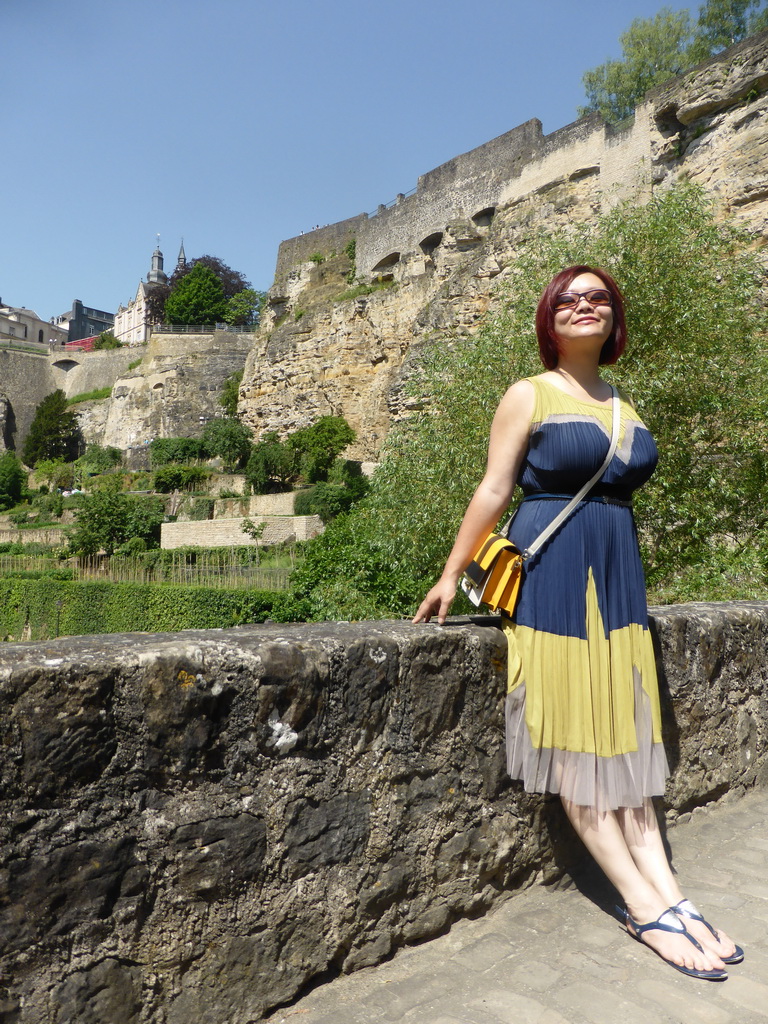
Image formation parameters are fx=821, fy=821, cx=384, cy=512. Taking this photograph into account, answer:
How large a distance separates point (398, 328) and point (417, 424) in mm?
27252

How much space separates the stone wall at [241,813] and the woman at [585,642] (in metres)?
0.15

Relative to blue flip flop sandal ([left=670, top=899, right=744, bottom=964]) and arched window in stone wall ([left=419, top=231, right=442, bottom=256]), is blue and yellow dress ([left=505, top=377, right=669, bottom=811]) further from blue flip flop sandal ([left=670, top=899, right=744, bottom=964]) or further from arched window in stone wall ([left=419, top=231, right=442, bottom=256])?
arched window in stone wall ([left=419, top=231, right=442, bottom=256])

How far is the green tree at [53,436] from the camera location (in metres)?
57.4

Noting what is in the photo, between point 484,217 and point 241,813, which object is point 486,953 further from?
point 484,217

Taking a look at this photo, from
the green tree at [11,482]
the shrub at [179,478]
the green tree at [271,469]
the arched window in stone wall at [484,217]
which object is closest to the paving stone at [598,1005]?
the green tree at [271,469]

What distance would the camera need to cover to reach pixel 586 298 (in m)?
2.50

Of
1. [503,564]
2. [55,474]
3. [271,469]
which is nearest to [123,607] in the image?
[271,469]

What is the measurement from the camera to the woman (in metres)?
2.25

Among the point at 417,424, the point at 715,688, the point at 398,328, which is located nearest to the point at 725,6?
the point at 398,328

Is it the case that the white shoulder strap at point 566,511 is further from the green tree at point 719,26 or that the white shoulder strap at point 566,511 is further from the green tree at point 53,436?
the green tree at point 53,436

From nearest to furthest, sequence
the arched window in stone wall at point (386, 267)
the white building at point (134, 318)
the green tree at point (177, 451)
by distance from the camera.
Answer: the arched window in stone wall at point (386, 267) → the green tree at point (177, 451) → the white building at point (134, 318)

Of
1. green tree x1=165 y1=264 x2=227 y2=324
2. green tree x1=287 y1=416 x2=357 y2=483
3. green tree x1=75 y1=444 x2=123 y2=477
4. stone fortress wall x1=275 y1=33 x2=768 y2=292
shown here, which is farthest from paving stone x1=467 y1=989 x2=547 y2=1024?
green tree x1=165 y1=264 x2=227 y2=324

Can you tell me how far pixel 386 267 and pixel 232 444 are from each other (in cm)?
1161

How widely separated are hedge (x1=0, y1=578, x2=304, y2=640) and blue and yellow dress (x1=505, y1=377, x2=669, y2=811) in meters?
11.3
